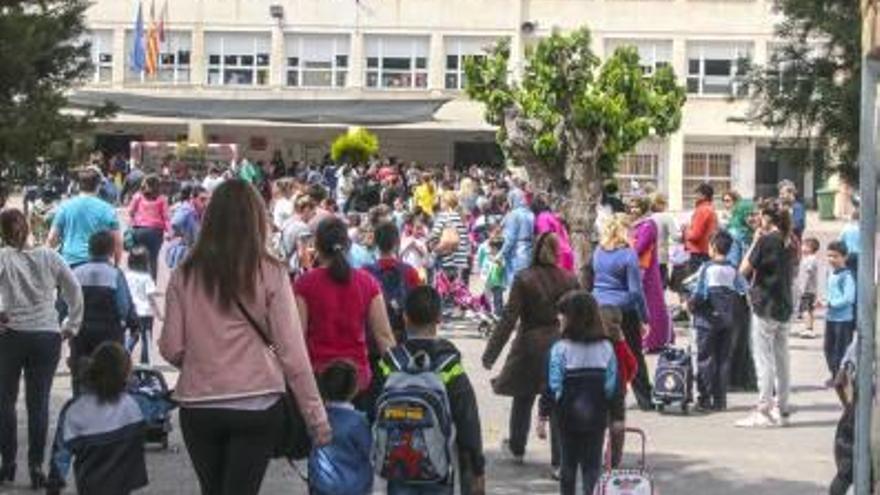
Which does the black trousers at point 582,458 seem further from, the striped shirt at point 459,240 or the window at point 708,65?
the window at point 708,65

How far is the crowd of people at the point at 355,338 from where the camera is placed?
7027 millimetres

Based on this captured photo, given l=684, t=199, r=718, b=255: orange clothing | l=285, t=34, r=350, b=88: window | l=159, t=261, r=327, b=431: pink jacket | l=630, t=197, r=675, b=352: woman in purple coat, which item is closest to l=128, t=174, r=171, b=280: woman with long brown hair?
l=684, t=199, r=718, b=255: orange clothing

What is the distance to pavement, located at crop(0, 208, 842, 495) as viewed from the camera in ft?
36.9

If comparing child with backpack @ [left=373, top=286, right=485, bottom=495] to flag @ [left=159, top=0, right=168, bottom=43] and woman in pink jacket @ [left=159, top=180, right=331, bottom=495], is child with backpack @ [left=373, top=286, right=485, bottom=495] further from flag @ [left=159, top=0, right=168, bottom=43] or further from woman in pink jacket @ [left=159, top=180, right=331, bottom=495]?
flag @ [left=159, top=0, right=168, bottom=43]

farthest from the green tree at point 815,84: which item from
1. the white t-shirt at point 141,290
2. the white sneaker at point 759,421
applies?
the white t-shirt at point 141,290

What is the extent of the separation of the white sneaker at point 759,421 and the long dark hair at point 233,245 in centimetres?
778

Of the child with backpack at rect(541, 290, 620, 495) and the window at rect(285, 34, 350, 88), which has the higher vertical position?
the window at rect(285, 34, 350, 88)

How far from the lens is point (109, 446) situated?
845 centimetres

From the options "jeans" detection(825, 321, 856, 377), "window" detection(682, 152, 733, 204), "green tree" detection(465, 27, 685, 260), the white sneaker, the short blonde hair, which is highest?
"window" detection(682, 152, 733, 204)

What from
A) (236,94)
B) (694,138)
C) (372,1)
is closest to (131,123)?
(236,94)

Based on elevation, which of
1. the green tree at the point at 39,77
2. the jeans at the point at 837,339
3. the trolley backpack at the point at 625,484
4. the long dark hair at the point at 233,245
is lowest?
the trolley backpack at the point at 625,484

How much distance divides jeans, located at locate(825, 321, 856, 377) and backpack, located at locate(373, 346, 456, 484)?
725 centimetres

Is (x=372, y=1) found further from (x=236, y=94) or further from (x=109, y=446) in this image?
(x=109, y=446)

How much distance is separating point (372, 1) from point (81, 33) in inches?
2303
